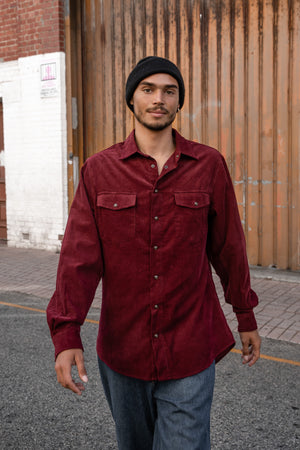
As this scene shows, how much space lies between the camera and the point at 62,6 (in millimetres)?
10016

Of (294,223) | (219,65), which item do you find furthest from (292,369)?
(219,65)

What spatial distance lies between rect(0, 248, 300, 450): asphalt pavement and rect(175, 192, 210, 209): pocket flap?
1728mm

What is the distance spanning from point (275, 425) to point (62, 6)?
8600mm

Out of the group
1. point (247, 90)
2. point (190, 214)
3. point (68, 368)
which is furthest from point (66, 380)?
point (247, 90)

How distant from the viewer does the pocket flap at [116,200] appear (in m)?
2.22

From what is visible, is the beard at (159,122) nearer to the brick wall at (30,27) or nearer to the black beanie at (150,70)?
the black beanie at (150,70)

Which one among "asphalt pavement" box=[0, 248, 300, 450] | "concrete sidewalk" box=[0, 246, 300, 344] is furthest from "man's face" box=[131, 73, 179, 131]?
"concrete sidewalk" box=[0, 246, 300, 344]

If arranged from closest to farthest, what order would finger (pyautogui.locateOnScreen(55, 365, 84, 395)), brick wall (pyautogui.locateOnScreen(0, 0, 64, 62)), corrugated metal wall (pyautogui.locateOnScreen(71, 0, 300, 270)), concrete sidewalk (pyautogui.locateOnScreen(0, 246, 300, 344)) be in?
finger (pyautogui.locateOnScreen(55, 365, 84, 395)) < concrete sidewalk (pyautogui.locateOnScreen(0, 246, 300, 344)) < corrugated metal wall (pyautogui.locateOnScreen(71, 0, 300, 270)) < brick wall (pyautogui.locateOnScreen(0, 0, 64, 62))

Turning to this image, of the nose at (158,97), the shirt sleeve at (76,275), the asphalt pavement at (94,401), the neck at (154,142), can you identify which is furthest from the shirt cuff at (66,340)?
the asphalt pavement at (94,401)

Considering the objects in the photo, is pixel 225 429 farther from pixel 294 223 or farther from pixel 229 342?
pixel 294 223

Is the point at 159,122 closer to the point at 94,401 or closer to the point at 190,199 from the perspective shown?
the point at 190,199

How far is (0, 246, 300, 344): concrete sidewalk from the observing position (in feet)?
18.8

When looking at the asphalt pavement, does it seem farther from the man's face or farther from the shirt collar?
the man's face

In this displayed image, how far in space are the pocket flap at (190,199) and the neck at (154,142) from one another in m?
0.21
